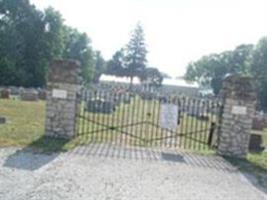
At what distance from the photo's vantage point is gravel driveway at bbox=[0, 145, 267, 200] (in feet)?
24.7

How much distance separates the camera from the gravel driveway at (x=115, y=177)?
754 cm

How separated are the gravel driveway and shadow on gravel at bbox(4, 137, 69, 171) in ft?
0.06

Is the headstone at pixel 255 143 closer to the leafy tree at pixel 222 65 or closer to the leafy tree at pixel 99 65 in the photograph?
the leafy tree at pixel 222 65

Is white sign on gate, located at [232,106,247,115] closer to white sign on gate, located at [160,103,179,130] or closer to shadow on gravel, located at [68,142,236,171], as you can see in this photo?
shadow on gravel, located at [68,142,236,171]

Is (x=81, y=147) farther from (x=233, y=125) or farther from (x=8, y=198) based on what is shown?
(x=8, y=198)

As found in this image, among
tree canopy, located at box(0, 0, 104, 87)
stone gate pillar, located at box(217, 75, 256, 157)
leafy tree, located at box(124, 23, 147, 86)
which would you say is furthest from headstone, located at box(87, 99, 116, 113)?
leafy tree, located at box(124, 23, 147, 86)

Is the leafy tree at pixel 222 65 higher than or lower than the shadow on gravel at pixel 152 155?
higher

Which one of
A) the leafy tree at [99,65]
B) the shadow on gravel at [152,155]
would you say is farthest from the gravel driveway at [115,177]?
the leafy tree at [99,65]

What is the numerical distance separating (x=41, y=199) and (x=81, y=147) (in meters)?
4.91

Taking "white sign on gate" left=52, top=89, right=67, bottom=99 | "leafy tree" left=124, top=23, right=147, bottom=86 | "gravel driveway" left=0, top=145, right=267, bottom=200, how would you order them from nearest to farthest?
"gravel driveway" left=0, top=145, right=267, bottom=200
"white sign on gate" left=52, top=89, right=67, bottom=99
"leafy tree" left=124, top=23, right=147, bottom=86

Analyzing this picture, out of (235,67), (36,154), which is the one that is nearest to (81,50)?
(235,67)

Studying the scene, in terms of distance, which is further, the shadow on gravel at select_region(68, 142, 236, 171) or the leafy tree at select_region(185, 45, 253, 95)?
the leafy tree at select_region(185, 45, 253, 95)

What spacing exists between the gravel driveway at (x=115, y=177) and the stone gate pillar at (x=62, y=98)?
1.28 m

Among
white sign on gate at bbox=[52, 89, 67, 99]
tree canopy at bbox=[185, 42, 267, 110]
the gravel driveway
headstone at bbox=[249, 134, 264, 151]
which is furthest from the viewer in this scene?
tree canopy at bbox=[185, 42, 267, 110]
